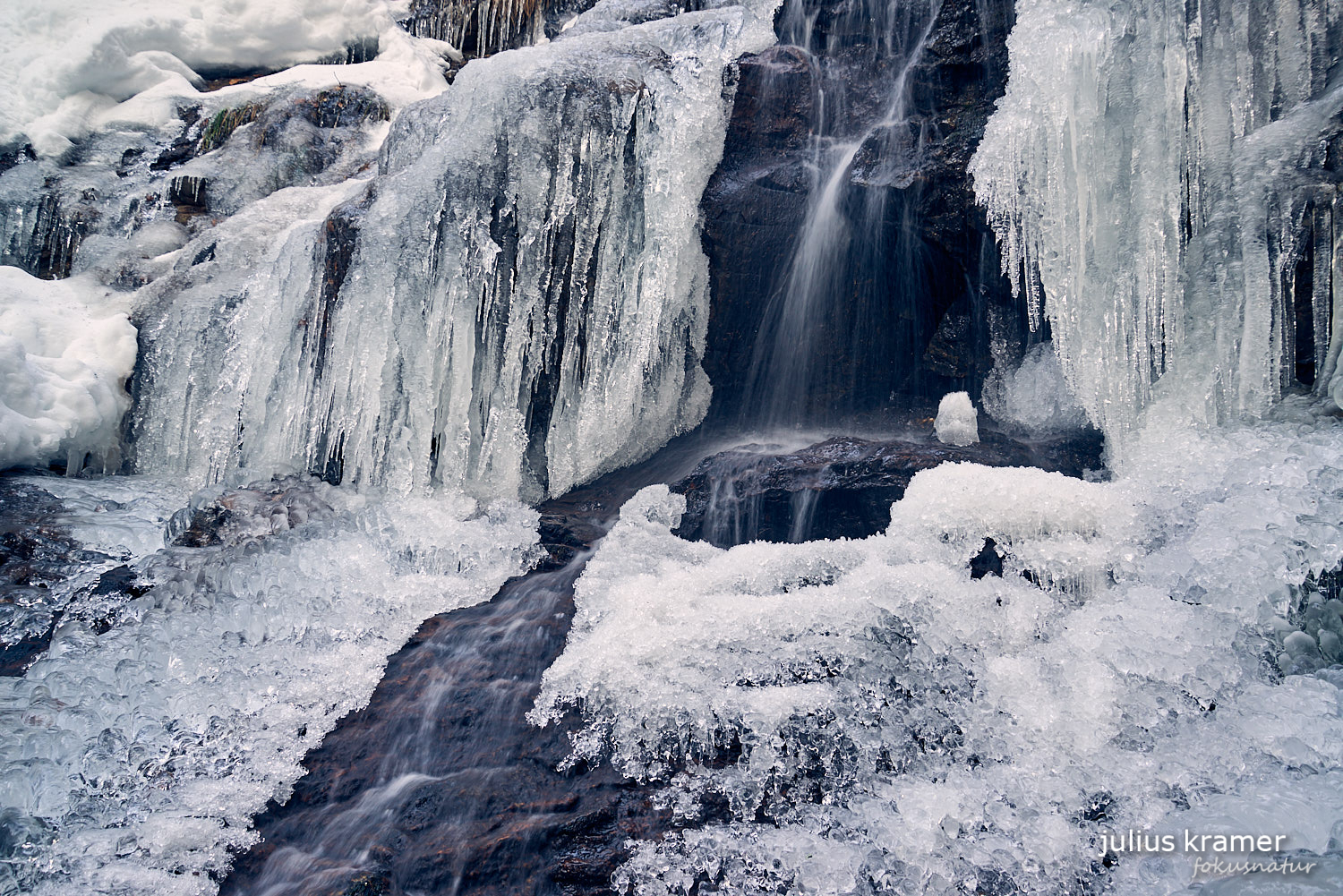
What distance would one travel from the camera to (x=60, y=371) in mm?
5918

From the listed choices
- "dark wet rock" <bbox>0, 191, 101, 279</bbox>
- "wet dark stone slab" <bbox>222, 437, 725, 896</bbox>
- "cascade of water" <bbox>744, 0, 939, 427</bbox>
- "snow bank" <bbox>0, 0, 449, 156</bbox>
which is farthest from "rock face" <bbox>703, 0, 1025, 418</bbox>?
"dark wet rock" <bbox>0, 191, 101, 279</bbox>

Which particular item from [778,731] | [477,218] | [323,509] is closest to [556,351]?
[477,218]

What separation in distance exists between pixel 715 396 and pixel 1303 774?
4543mm

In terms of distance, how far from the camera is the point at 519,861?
2285 mm

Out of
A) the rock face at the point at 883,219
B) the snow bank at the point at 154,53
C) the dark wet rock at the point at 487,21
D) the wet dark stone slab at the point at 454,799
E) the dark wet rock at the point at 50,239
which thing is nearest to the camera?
the wet dark stone slab at the point at 454,799

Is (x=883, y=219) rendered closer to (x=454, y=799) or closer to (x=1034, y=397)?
(x=1034, y=397)

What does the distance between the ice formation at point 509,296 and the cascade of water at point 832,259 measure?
2.41 ft

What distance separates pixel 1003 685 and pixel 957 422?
2.74m

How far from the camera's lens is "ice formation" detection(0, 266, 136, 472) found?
539 cm

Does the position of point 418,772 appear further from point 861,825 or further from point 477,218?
point 477,218

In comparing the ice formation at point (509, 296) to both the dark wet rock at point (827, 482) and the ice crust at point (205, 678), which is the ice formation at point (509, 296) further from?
the dark wet rock at point (827, 482)

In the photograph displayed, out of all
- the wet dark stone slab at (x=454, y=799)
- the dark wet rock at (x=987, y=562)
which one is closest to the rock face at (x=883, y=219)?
the dark wet rock at (x=987, y=562)

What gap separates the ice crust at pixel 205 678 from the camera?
2.37 metres

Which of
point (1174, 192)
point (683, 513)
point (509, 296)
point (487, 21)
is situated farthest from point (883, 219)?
point (487, 21)
